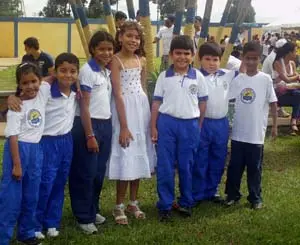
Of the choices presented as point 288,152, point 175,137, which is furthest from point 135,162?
point 288,152

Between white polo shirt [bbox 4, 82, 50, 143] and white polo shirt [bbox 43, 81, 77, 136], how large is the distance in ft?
0.38

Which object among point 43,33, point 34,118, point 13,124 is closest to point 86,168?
point 34,118

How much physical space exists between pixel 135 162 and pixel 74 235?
757 millimetres

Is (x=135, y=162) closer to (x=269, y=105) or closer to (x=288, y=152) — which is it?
(x=269, y=105)

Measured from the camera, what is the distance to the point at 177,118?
4.45 meters

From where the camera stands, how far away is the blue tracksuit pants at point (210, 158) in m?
4.84

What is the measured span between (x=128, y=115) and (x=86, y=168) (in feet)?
1.85

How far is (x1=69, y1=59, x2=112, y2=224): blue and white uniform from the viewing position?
13.6ft

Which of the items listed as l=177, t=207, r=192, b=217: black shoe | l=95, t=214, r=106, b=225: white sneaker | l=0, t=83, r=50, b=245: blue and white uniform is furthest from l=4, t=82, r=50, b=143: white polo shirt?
l=177, t=207, r=192, b=217: black shoe

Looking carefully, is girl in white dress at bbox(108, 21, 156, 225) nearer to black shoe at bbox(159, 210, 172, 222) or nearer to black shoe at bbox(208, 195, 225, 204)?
black shoe at bbox(159, 210, 172, 222)

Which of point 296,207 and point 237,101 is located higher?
point 237,101

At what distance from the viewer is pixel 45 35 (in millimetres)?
30109

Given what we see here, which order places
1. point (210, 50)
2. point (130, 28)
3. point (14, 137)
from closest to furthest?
1. point (14, 137)
2. point (130, 28)
3. point (210, 50)

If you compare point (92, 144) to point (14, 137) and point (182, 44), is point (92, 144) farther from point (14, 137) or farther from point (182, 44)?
point (182, 44)
